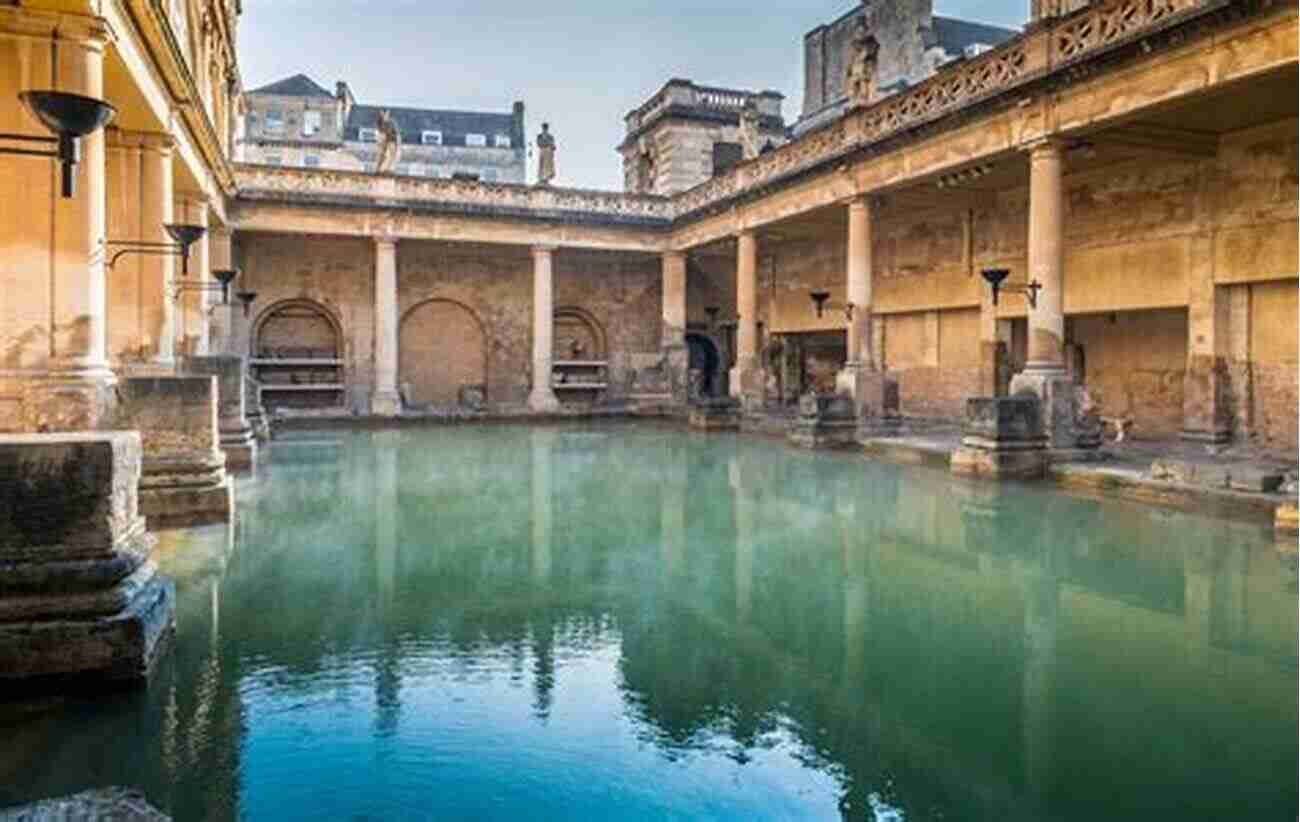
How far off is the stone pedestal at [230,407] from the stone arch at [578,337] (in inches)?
676

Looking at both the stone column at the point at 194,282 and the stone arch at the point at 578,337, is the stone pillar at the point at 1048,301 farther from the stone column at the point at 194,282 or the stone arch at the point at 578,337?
the stone arch at the point at 578,337

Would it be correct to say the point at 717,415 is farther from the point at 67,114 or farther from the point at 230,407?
the point at 67,114

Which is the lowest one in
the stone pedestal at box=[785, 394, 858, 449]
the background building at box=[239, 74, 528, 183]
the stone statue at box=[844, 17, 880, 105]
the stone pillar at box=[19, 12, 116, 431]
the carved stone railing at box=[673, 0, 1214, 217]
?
the stone pedestal at box=[785, 394, 858, 449]

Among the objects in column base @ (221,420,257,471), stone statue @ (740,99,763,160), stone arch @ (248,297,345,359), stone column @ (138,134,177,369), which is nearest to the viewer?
stone column @ (138,134,177,369)

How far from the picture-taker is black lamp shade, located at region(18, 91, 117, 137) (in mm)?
5184

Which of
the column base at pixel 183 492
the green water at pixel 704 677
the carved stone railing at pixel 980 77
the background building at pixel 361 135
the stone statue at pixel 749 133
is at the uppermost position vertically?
the background building at pixel 361 135

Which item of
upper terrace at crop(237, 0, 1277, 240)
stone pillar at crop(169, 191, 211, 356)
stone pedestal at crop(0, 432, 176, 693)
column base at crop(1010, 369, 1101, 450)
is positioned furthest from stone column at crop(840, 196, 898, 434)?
stone pedestal at crop(0, 432, 176, 693)

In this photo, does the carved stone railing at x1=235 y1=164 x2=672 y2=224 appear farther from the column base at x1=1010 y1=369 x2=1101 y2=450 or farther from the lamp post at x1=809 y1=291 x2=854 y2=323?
the column base at x1=1010 y1=369 x2=1101 y2=450

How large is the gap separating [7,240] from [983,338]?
17.0 m

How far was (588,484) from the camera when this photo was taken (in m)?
12.4

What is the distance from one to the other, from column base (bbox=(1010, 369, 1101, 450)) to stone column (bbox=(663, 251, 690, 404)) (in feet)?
44.9

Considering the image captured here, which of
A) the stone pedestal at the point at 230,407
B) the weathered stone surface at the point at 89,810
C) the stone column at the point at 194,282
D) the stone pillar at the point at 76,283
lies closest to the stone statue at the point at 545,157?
the stone column at the point at 194,282

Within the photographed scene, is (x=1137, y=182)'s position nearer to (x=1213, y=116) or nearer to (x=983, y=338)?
(x=1213, y=116)

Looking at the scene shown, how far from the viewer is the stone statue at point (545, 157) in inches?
1073
